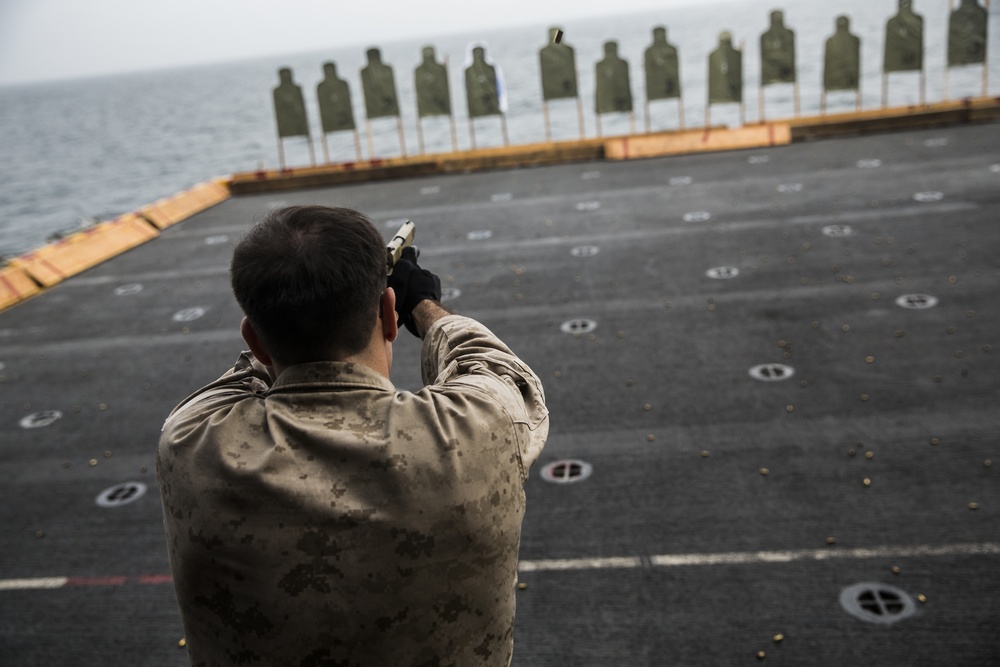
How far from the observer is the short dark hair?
1.21 meters

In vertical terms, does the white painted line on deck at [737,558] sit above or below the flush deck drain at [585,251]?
below

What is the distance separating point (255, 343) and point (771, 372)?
3.56 meters

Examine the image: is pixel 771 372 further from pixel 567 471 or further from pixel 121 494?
pixel 121 494

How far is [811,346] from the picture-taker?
4.66 metres

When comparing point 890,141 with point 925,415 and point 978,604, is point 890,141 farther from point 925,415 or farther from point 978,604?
point 978,604

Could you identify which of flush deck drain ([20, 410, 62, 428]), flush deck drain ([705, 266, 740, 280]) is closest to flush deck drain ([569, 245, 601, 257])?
flush deck drain ([705, 266, 740, 280])

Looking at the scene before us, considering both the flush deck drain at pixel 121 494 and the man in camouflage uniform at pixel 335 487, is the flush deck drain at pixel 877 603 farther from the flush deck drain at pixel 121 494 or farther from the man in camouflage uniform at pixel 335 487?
the flush deck drain at pixel 121 494

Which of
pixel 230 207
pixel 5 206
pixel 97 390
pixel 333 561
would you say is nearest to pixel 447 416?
pixel 333 561

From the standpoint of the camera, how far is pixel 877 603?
268cm

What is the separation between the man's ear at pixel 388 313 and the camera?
1312mm

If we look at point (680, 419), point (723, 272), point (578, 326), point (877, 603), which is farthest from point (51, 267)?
point (877, 603)

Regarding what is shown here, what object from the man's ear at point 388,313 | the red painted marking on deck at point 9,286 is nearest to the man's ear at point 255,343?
the man's ear at point 388,313

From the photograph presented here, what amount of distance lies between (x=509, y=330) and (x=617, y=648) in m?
3.00

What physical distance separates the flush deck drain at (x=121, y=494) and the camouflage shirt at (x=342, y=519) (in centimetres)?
281
